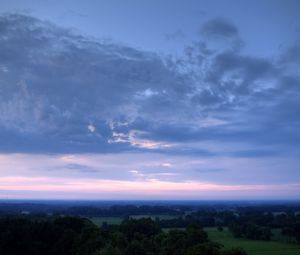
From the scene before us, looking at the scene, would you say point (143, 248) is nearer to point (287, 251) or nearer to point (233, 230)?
point (287, 251)

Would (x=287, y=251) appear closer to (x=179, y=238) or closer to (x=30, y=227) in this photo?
(x=179, y=238)

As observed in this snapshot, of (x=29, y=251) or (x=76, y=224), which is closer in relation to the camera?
(x=29, y=251)

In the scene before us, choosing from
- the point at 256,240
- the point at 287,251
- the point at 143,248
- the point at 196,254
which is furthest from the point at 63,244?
the point at 256,240

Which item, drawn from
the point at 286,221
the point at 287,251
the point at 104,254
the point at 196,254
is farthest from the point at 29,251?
the point at 286,221

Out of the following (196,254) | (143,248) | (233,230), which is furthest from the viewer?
(233,230)

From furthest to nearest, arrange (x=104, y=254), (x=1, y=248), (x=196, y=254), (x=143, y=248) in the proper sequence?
1. (x=1, y=248)
2. (x=143, y=248)
3. (x=104, y=254)
4. (x=196, y=254)

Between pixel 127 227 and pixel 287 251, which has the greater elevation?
pixel 127 227
